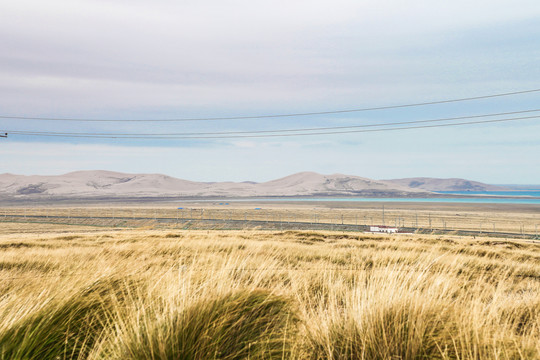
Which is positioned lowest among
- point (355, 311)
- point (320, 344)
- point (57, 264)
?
point (57, 264)

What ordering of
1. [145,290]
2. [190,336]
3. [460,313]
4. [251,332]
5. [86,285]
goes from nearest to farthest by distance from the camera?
[190,336] < [251,332] < [460,313] < [86,285] < [145,290]

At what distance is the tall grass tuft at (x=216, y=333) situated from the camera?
3.01 metres

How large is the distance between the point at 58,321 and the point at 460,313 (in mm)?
3749

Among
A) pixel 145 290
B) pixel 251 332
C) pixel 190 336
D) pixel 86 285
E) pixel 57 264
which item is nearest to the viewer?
pixel 190 336

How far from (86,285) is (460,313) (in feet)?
12.4

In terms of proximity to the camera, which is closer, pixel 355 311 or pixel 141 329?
pixel 141 329

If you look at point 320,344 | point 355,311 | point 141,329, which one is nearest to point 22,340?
point 141,329

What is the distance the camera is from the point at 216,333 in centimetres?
322

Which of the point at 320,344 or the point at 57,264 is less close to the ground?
the point at 320,344

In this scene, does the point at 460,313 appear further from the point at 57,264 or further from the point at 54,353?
the point at 57,264

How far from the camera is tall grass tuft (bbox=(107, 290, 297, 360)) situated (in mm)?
3012

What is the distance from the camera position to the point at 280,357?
3336 mm

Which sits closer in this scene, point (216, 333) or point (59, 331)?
point (216, 333)

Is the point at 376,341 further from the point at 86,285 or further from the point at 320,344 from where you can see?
the point at 86,285
